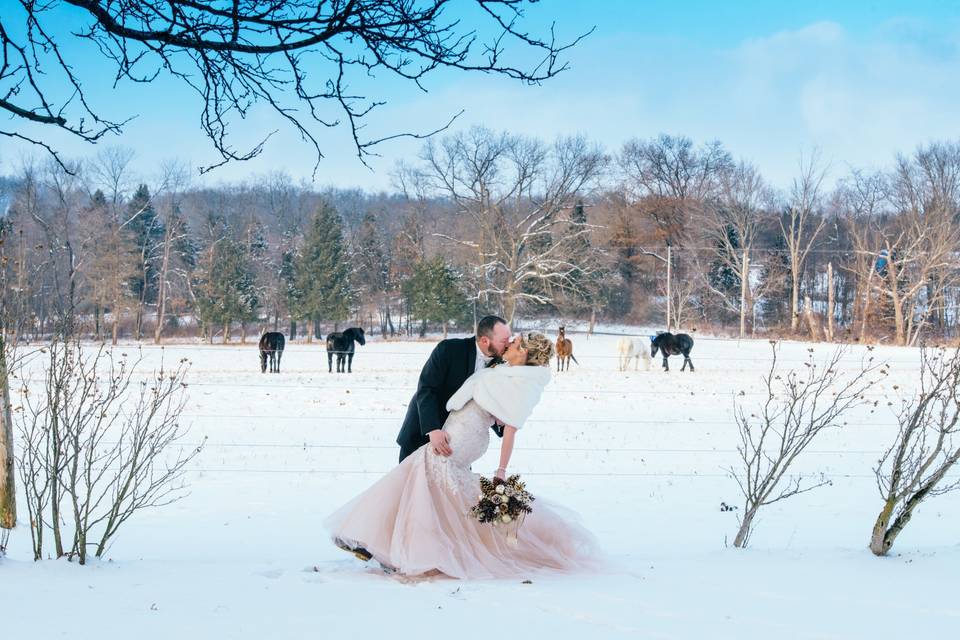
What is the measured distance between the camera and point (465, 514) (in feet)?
17.4

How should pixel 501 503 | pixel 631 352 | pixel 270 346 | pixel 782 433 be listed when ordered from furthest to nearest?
pixel 631 352
pixel 270 346
pixel 782 433
pixel 501 503

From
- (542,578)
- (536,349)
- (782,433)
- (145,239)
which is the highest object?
(145,239)

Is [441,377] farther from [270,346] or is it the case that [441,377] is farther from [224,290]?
[224,290]

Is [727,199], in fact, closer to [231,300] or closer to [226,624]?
[231,300]

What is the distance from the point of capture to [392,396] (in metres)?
18.2

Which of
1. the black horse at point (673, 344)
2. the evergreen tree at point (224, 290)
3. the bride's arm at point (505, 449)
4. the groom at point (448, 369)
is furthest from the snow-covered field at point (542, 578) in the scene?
the evergreen tree at point (224, 290)

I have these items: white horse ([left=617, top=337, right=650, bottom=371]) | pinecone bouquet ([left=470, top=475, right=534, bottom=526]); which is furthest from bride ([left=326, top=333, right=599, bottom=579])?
white horse ([left=617, top=337, right=650, bottom=371])

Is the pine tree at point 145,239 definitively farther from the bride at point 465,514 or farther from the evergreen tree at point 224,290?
the bride at point 465,514

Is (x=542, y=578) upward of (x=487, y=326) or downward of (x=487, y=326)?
downward

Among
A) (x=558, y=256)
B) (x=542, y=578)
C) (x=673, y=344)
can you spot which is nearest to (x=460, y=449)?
(x=542, y=578)

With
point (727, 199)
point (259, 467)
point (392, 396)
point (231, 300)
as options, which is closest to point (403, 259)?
point (231, 300)

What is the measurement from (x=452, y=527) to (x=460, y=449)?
0.48m

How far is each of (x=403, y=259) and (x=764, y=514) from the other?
1901 inches

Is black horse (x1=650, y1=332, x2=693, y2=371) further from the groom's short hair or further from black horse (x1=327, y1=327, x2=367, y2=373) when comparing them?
the groom's short hair
